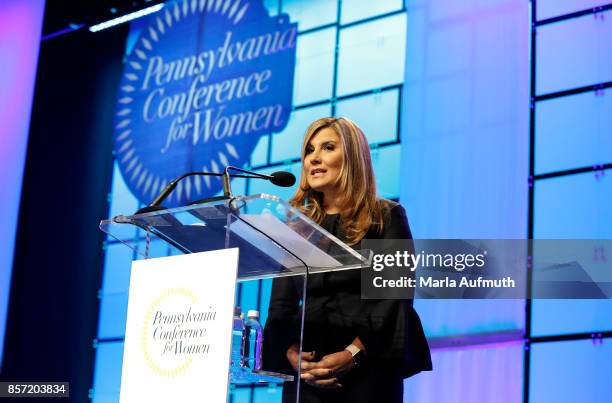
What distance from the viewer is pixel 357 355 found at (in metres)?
2.66

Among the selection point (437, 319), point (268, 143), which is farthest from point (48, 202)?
point (437, 319)

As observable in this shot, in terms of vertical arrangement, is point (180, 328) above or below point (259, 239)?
below

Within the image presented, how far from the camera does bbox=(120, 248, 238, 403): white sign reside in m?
2.04

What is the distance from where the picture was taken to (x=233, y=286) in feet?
6.70

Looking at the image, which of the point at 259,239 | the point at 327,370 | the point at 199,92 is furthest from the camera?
the point at 199,92

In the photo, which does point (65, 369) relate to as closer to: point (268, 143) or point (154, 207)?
point (268, 143)

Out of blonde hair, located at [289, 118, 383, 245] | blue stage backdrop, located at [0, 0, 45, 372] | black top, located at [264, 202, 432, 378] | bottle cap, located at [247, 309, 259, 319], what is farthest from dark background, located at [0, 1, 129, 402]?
bottle cap, located at [247, 309, 259, 319]

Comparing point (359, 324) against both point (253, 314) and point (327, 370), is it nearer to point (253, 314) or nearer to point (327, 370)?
point (327, 370)

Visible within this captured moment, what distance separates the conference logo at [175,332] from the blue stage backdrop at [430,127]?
0.45m

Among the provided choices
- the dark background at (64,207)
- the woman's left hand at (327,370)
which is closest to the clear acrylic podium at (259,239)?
the woman's left hand at (327,370)

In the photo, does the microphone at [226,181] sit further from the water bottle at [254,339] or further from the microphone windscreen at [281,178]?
the water bottle at [254,339]

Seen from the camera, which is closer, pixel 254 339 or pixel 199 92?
pixel 254 339

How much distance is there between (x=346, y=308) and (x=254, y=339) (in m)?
0.51

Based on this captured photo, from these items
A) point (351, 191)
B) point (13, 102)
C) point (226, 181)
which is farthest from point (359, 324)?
point (13, 102)
